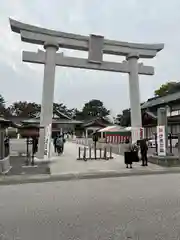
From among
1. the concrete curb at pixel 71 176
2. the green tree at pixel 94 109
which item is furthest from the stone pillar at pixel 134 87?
the green tree at pixel 94 109

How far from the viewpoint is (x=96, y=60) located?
19672 mm

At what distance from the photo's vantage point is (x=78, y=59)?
19.6 m

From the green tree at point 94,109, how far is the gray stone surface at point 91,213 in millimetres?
88627

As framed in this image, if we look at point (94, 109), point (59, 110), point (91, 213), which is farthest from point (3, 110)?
point (91, 213)

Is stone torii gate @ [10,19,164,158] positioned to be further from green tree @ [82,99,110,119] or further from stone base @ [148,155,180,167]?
green tree @ [82,99,110,119]

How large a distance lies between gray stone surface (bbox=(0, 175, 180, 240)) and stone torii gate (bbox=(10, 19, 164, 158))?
33.4ft

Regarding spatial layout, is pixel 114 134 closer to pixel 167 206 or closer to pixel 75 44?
pixel 75 44

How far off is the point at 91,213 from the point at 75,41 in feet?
53.6

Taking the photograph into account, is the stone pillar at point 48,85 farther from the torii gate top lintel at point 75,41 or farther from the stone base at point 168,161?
the stone base at point 168,161

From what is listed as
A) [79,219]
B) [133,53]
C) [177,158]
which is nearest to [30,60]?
[133,53]

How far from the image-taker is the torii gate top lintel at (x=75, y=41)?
1784cm

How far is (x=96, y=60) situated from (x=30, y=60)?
5.35 metres

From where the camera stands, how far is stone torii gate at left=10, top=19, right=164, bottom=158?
17.9m

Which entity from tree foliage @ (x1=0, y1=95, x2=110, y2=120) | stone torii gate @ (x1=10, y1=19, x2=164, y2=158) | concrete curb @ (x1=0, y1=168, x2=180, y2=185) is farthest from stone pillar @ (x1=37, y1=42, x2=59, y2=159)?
tree foliage @ (x1=0, y1=95, x2=110, y2=120)
